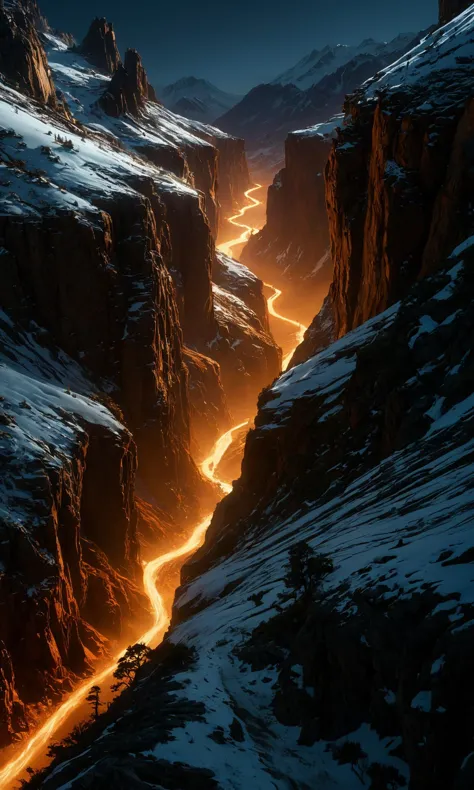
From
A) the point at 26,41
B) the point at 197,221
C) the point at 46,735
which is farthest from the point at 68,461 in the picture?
the point at 26,41

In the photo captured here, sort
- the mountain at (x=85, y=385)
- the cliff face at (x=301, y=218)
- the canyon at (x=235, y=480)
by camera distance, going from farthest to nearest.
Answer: the cliff face at (x=301, y=218) < the mountain at (x=85, y=385) < the canyon at (x=235, y=480)

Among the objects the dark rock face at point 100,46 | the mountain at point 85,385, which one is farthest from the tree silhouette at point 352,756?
the dark rock face at point 100,46

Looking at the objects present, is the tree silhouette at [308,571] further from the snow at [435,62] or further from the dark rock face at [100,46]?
the dark rock face at [100,46]

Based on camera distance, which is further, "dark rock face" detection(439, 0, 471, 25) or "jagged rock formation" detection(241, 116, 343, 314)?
"jagged rock formation" detection(241, 116, 343, 314)

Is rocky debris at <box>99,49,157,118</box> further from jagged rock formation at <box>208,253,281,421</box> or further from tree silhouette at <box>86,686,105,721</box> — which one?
tree silhouette at <box>86,686,105,721</box>

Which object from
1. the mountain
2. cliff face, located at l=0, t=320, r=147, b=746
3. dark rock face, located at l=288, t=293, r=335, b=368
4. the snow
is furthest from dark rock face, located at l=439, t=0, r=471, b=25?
cliff face, located at l=0, t=320, r=147, b=746

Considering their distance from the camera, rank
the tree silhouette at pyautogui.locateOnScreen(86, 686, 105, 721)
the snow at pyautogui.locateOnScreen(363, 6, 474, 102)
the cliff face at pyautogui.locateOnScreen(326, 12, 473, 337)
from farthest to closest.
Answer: the snow at pyautogui.locateOnScreen(363, 6, 474, 102) < the cliff face at pyautogui.locateOnScreen(326, 12, 473, 337) < the tree silhouette at pyautogui.locateOnScreen(86, 686, 105, 721)
